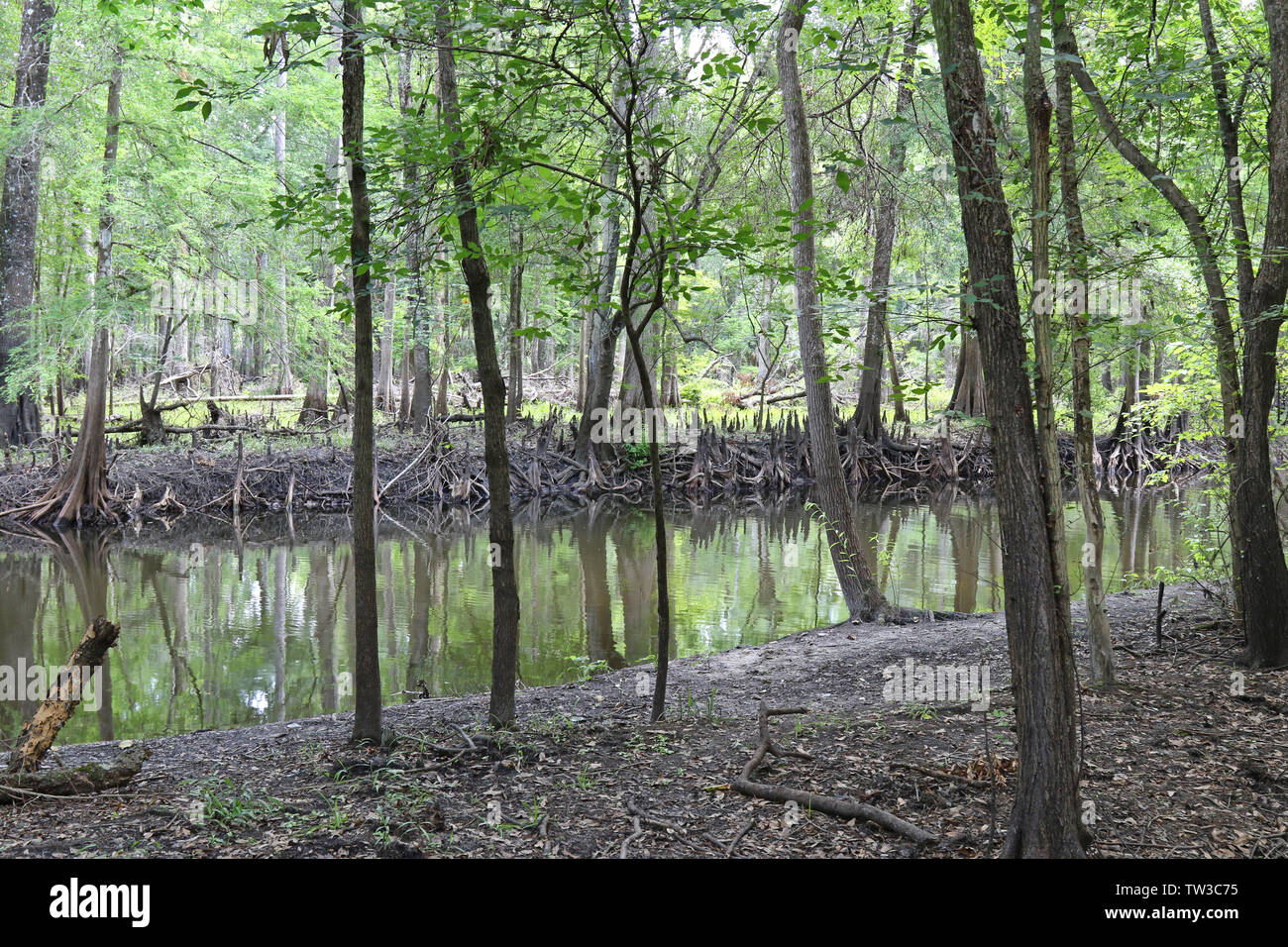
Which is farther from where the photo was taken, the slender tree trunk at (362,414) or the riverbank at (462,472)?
the riverbank at (462,472)

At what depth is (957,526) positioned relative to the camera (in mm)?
18016

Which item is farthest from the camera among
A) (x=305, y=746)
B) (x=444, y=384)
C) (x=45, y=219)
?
(x=444, y=384)

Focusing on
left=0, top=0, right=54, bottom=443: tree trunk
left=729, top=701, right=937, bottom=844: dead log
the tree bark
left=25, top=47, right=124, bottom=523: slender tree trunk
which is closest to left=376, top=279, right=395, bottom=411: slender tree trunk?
left=0, top=0, right=54, bottom=443: tree trunk

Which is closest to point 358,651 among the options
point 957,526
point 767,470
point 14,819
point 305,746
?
point 305,746

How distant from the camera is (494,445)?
5.62 meters

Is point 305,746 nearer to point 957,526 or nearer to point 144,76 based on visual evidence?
point 144,76

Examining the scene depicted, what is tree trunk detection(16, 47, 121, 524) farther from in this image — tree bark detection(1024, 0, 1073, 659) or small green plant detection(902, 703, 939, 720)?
tree bark detection(1024, 0, 1073, 659)

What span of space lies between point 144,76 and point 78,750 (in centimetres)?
1217

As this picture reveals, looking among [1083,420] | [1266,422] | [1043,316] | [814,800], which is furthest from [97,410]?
[1266,422]

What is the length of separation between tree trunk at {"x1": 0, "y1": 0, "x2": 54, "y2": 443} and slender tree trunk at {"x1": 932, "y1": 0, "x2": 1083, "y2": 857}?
17428 millimetres

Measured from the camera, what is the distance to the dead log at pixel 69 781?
14.9 ft

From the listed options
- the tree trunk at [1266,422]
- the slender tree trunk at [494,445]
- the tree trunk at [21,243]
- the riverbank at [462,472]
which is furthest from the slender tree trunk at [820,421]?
the tree trunk at [21,243]

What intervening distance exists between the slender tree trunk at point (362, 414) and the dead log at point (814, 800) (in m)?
2.28
